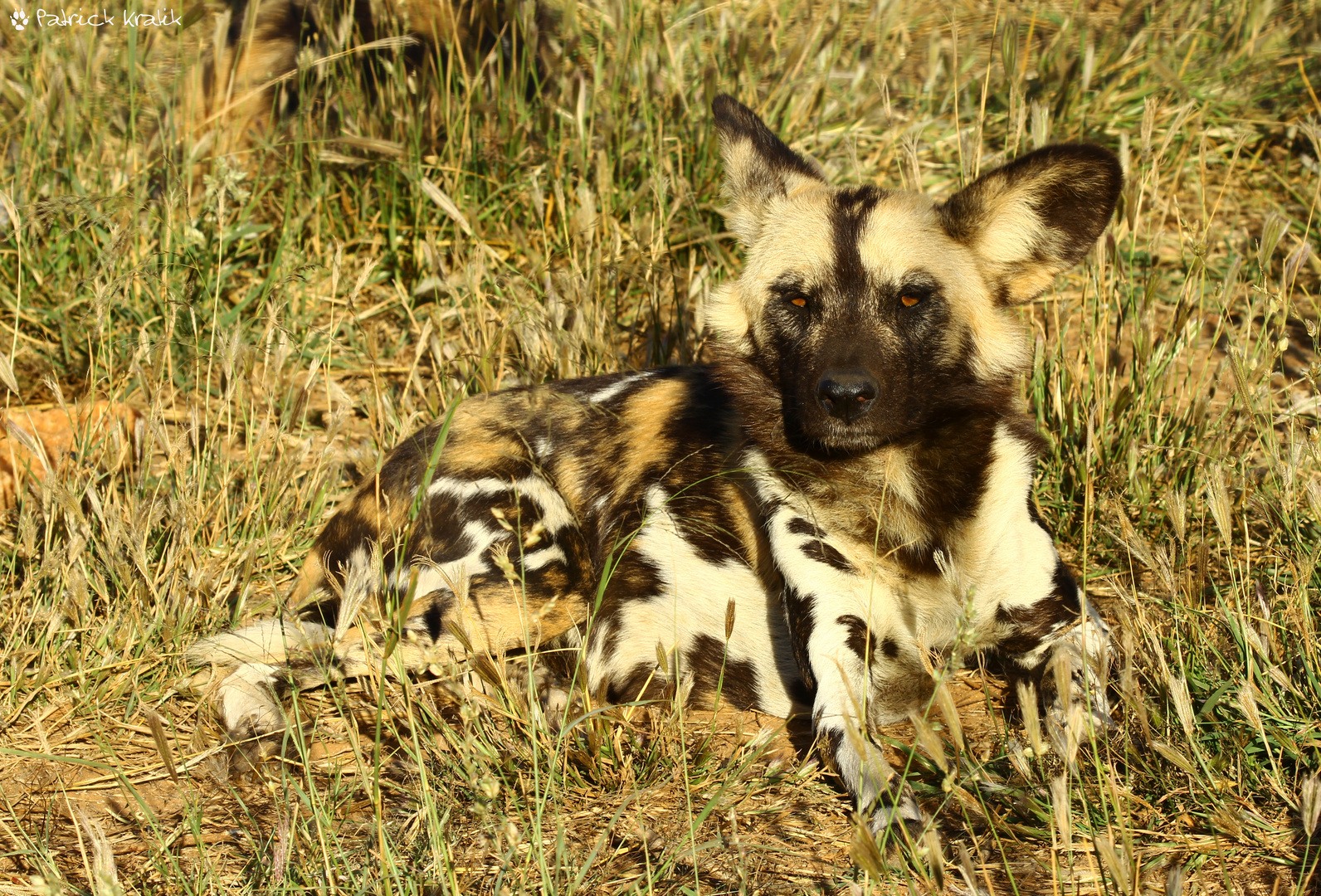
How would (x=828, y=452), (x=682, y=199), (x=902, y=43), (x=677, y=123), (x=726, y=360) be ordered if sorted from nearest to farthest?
1. (x=828, y=452)
2. (x=726, y=360)
3. (x=682, y=199)
4. (x=677, y=123)
5. (x=902, y=43)

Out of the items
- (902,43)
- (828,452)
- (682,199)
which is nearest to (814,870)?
(828,452)

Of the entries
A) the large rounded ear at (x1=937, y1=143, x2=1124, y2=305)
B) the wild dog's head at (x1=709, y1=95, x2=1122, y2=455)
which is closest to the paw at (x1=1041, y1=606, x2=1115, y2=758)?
the wild dog's head at (x1=709, y1=95, x2=1122, y2=455)

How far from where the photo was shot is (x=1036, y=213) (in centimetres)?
279

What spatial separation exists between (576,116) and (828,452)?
82.6 inches

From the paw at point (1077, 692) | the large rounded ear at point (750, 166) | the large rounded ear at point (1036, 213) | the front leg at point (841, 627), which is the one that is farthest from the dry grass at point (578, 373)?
the large rounded ear at point (750, 166)

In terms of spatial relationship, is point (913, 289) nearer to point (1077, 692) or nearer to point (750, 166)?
point (750, 166)

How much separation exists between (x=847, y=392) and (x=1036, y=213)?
2.36ft

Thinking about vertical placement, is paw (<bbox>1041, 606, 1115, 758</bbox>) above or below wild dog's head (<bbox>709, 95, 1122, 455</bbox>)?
below

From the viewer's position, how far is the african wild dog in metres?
2.64

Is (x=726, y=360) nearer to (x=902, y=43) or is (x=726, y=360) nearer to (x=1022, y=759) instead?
(x=1022, y=759)

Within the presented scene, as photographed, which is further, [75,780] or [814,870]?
[75,780]

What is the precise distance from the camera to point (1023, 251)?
9.32 feet

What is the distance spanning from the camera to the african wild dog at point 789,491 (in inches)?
104

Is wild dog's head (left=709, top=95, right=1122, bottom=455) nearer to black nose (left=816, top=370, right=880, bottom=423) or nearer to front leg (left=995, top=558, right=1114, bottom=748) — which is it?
black nose (left=816, top=370, right=880, bottom=423)
